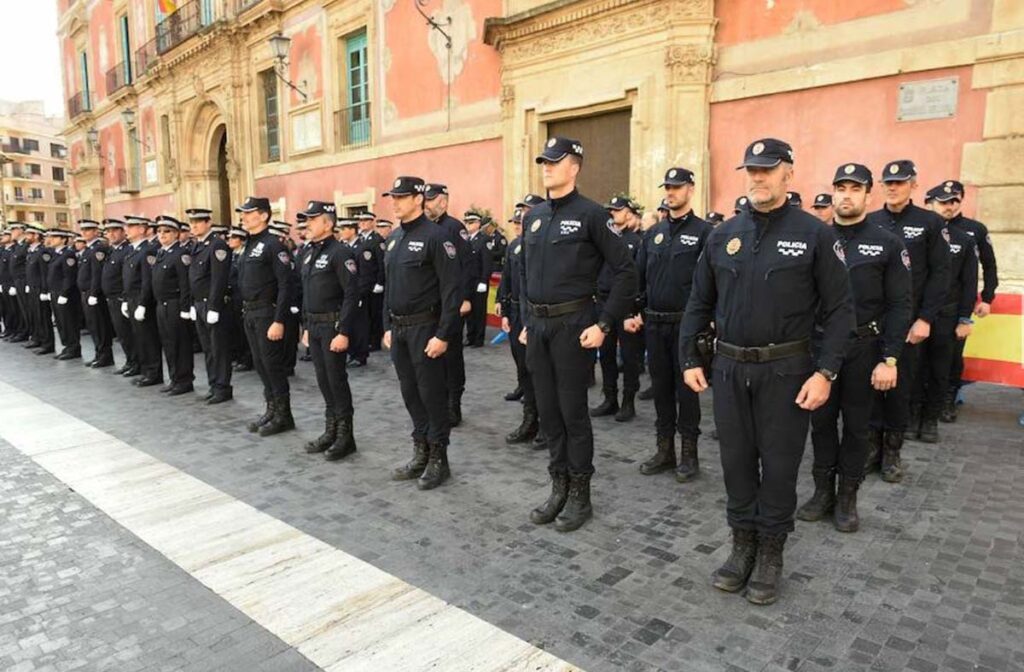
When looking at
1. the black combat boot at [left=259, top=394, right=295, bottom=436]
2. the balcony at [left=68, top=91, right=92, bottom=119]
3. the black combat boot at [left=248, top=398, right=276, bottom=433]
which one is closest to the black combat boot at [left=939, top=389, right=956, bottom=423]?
the black combat boot at [left=259, top=394, right=295, bottom=436]

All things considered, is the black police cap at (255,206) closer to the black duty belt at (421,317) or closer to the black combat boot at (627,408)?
the black duty belt at (421,317)

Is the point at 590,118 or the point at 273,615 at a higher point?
the point at 590,118

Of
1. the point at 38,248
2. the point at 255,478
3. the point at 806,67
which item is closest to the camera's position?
the point at 255,478

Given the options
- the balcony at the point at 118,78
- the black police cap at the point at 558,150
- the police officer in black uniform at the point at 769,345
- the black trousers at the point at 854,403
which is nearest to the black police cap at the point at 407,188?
the black police cap at the point at 558,150

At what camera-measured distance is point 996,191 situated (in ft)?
25.0

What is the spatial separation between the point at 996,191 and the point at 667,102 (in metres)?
4.41

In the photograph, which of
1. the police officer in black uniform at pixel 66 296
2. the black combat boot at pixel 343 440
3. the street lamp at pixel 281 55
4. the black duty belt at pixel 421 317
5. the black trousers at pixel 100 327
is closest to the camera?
the black duty belt at pixel 421 317

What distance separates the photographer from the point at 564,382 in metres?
4.11

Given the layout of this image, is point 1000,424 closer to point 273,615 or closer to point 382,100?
point 273,615

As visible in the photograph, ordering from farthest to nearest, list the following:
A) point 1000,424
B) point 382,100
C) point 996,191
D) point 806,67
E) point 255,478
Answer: point 382,100
point 806,67
point 996,191
point 1000,424
point 255,478

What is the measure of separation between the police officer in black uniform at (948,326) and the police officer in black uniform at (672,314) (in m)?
2.26

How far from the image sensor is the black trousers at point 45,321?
37.3ft

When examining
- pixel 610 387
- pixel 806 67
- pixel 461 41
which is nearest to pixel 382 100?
pixel 461 41

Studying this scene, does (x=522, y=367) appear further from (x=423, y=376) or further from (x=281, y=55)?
(x=281, y=55)
